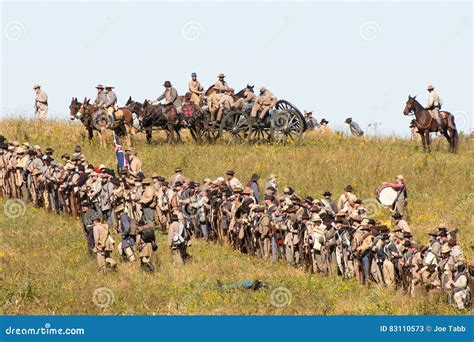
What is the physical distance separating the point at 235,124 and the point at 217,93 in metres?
1.25

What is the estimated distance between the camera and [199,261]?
97.1ft

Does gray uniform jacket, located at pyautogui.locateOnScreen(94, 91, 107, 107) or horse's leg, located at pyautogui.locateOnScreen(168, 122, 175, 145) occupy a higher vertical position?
gray uniform jacket, located at pyautogui.locateOnScreen(94, 91, 107, 107)

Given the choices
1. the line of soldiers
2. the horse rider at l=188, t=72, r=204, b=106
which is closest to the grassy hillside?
the line of soldiers

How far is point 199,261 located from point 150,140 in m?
15.1

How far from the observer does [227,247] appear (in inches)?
1232

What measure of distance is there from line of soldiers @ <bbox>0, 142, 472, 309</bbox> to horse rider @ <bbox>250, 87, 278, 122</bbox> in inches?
316

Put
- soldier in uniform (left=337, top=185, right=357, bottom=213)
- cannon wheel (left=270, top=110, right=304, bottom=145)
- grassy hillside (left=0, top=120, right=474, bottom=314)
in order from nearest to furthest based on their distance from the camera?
grassy hillside (left=0, top=120, right=474, bottom=314) → soldier in uniform (left=337, top=185, right=357, bottom=213) → cannon wheel (left=270, top=110, right=304, bottom=145)

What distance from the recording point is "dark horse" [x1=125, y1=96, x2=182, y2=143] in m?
42.8

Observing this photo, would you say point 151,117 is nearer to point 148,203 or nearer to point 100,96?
point 100,96

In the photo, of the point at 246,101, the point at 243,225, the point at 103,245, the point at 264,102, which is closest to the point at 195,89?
the point at 246,101

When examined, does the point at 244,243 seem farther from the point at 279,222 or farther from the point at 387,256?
the point at 387,256

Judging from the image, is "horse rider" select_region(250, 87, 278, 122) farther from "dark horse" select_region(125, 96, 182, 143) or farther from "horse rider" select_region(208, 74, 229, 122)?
"dark horse" select_region(125, 96, 182, 143)

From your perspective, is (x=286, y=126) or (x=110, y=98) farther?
(x=286, y=126)

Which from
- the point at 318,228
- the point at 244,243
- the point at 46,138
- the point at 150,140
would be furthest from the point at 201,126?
the point at 318,228
